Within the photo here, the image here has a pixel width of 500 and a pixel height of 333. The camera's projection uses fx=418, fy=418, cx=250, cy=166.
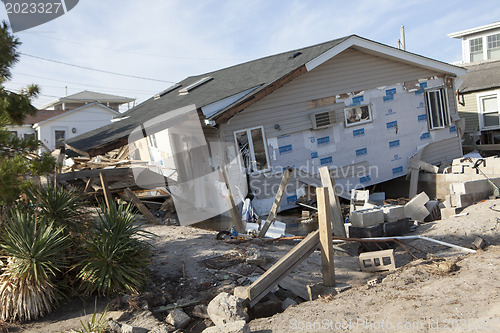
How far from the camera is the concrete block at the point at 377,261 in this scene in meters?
6.69

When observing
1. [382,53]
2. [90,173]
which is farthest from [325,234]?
[382,53]

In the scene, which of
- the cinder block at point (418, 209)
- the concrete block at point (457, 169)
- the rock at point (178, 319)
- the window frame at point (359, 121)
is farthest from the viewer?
the window frame at point (359, 121)

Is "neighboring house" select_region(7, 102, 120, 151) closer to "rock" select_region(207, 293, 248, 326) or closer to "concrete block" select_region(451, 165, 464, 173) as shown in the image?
"concrete block" select_region(451, 165, 464, 173)

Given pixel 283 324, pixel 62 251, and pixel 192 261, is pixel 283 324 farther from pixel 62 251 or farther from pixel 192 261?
pixel 62 251

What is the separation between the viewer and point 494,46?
2508 centimetres

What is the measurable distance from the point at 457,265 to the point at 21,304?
6327mm

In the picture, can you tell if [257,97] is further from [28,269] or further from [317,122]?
[28,269]

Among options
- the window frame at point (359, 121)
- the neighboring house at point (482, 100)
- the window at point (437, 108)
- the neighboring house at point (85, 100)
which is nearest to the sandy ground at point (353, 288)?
the window frame at point (359, 121)

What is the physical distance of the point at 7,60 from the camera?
666 centimetres

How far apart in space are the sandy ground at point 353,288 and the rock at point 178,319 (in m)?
0.13

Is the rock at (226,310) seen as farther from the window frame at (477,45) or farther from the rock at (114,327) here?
the window frame at (477,45)

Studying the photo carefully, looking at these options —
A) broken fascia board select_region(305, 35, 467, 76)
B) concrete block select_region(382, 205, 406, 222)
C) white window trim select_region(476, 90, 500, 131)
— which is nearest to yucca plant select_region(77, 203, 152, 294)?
concrete block select_region(382, 205, 406, 222)

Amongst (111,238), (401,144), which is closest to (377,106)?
(401,144)

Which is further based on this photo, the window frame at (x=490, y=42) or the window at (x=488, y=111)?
the window frame at (x=490, y=42)
